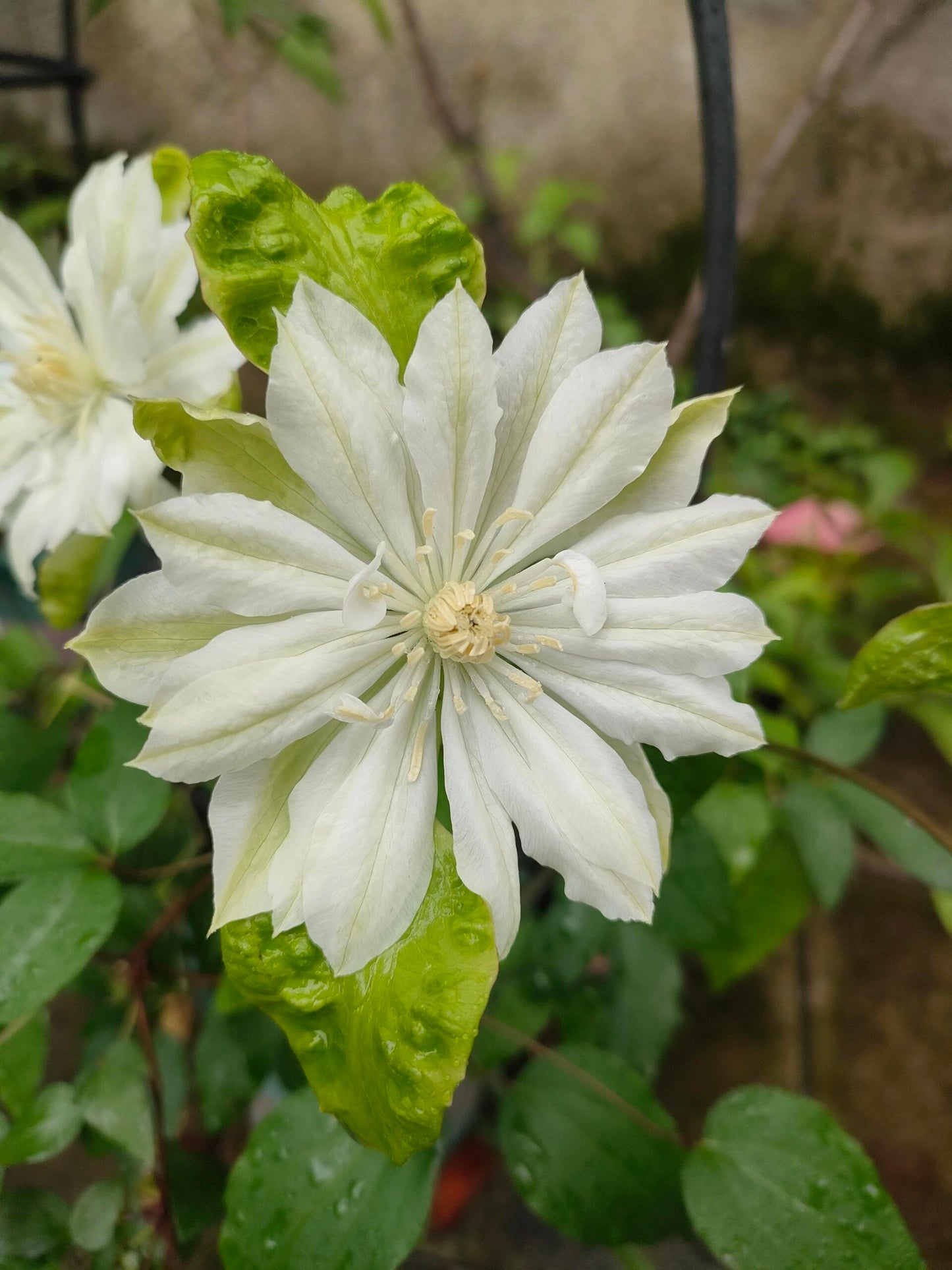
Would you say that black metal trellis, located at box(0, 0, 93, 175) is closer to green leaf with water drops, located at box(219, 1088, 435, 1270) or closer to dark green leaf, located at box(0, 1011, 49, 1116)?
dark green leaf, located at box(0, 1011, 49, 1116)

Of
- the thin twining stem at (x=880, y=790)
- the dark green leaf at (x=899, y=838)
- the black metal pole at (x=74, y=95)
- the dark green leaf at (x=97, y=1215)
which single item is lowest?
the dark green leaf at (x=899, y=838)

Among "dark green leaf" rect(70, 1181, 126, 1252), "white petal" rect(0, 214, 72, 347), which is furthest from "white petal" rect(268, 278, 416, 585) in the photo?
"dark green leaf" rect(70, 1181, 126, 1252)

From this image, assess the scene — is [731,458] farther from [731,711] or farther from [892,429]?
[731,711]

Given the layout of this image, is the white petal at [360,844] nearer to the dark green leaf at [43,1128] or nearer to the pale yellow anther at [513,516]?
the pale yellow anther at [513,516]

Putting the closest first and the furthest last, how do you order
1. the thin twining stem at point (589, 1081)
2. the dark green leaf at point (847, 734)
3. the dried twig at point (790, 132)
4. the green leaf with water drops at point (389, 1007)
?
the green leaf with water drops at point (389, 1007), the thin twining stem at point (589, 1081), the dark green leaf at point (847, 734), the dried twig at point (790, 132)

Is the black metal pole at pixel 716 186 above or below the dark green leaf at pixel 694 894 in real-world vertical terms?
above

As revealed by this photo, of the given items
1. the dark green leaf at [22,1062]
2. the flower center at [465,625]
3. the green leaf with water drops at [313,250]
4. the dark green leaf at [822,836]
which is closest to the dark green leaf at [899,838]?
the dark green leaf at [822,836]

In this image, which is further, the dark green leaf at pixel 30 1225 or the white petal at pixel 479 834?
the dark green leaf at pixel 30 1225

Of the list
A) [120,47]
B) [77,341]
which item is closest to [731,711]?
[77,341]
